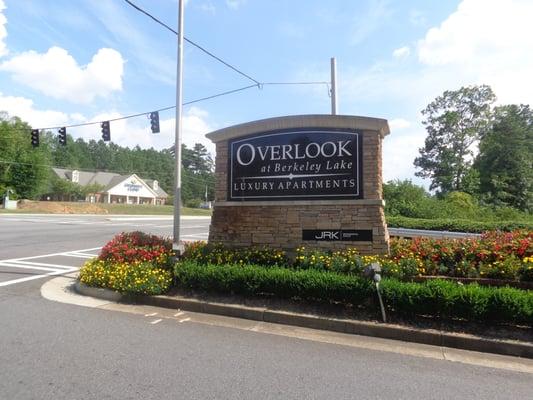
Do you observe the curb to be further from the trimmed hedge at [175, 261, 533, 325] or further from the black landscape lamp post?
the trimmed hedge at [175, 261, 533, 325]

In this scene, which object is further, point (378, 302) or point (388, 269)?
point (388, 269)

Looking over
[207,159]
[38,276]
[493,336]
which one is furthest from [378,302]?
[207,159]

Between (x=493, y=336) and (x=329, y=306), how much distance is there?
213 centimetres

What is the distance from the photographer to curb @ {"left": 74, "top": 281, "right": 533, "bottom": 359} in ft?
15.6

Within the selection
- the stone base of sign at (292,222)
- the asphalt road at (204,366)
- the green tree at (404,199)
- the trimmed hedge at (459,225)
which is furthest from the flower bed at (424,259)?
the green tree at (404,199)

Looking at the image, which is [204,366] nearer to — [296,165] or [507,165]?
[296,165]

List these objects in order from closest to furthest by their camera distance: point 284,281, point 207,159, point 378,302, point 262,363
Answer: point 262,363 < point 378,302 < point 284,281 < point 207,159

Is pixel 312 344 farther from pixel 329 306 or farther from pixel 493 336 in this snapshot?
pixel 493 336

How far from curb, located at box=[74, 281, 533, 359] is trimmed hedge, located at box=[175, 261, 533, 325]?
0.33 m

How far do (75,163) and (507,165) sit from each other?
3333 inches

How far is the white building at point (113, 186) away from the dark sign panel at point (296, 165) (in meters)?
73.0

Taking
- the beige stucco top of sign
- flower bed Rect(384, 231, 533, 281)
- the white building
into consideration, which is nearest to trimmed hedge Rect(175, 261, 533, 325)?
flower bed Rect(384, 231, 533, 281)

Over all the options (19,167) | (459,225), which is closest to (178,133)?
(459,225)

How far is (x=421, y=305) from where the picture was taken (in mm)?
5320
